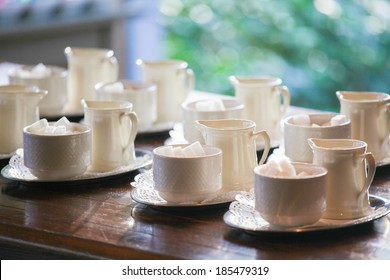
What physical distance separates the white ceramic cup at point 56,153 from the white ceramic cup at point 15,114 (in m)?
0.23

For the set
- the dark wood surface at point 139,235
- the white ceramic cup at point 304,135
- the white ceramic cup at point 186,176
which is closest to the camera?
the dark wood surface at point 139,235

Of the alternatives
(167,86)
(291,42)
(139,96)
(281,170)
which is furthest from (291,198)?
(291,42)

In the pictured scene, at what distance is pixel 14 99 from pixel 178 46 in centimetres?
318

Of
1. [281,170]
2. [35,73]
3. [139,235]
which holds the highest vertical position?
[35,73]

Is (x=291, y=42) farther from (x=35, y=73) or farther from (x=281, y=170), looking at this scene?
(x=281, y=170)

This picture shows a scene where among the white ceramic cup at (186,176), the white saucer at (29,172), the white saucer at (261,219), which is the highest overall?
the white ceramic cup at (186,176)

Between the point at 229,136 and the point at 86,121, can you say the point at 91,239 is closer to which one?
the point at 229,136

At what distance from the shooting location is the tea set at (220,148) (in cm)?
128

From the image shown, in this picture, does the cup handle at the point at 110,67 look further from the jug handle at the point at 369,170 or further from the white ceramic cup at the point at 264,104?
the jug handle at the point at 369,170

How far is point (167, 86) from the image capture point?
2.15 metres

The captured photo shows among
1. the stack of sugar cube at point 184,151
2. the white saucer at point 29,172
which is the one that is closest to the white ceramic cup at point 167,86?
the white saucer at point 29,172

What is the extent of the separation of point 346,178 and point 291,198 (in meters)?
0.12

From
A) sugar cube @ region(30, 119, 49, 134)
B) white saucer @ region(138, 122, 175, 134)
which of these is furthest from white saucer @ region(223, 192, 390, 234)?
white saucer @ region(138, 122, 175, 134)

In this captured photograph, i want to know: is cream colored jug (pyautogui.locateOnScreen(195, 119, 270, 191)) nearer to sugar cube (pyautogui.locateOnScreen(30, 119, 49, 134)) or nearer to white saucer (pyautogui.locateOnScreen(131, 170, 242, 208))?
white saucer (pyautogui.locateOnScreen(131, 170, 242, 208))
